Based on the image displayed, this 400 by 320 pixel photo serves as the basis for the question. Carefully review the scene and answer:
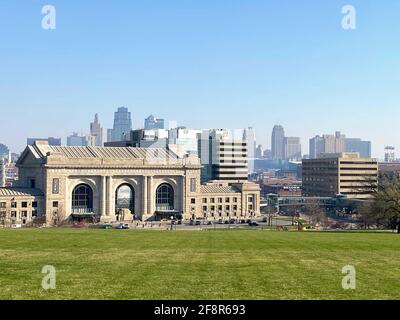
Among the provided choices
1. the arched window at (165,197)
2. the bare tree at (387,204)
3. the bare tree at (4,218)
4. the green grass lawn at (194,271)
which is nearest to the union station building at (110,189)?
the arched window at (165,197)

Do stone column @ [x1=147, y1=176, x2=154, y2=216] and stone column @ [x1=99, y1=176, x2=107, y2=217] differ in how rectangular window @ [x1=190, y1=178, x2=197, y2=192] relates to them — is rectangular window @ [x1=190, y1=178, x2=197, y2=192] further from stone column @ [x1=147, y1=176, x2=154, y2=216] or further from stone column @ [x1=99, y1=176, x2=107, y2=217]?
stone column @ [x1=99, y1=176, x2=107, y2=217]

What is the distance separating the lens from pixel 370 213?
79875mm

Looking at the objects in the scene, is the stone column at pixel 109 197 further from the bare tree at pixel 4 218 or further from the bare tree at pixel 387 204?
the bare tree at pixel 387 204

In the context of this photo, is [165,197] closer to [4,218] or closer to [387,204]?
[4,218]

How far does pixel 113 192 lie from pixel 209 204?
26.6 metres

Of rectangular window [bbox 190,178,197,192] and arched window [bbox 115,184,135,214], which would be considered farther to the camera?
rectangular window [bbox 190,178,197,192]

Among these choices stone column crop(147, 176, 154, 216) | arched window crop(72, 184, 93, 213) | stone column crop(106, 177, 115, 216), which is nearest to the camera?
arched window crop(72, 184, 93, 213)

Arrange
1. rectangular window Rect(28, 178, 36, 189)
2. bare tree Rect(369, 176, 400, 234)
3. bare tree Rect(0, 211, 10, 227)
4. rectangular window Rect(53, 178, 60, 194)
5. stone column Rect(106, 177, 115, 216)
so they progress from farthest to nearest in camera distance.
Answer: stone column Rect(106, 177, 115, 216) < rectangular window Rect(28, 178, 36, 189) < rectangular window Rect(53, 178, 60, 194) < bare tree Rect(0, 211, 10, 227) < bare tree Rect(369, 176, 400, 234)

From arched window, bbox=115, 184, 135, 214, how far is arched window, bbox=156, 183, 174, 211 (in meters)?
6.22


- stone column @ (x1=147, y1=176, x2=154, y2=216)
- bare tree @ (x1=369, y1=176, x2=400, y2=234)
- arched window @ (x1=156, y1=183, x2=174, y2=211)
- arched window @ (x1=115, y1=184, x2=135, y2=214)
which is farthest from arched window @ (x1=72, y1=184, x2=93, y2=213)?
bare tree @ (x1=369, y1=176, x2=400, y2=234)

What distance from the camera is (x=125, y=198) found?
131125 mm

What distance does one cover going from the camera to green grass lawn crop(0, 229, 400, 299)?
18922 millimetres

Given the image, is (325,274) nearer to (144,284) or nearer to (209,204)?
(144,284)

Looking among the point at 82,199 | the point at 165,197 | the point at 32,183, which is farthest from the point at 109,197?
the point at 32,183
